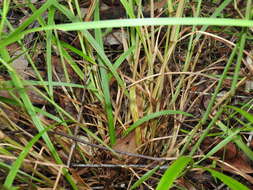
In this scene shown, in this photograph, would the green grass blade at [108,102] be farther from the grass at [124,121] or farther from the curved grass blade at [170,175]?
the curved grass blade at [170,175]

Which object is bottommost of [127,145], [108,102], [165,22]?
[127,145]

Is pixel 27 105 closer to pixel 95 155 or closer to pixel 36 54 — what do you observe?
pixel 95 155

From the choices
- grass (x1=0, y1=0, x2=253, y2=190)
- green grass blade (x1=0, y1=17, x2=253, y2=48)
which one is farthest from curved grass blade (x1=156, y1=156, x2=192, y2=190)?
green grass blade (x1=0, y1=17, x2=253, y2=48)

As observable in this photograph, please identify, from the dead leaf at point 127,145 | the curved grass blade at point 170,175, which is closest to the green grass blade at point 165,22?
the curved grass blade at point 170,175

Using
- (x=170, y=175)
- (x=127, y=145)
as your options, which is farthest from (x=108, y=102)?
(x=170, y=175)

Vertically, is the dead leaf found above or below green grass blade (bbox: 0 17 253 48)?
below

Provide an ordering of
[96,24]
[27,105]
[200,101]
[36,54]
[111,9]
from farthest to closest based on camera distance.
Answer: [111,9] → [36,54] → [200,101] → [27,105] → [96,24]

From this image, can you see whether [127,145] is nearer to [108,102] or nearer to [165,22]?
[108,102]

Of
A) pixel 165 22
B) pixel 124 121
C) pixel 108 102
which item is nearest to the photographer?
pixel 165 22

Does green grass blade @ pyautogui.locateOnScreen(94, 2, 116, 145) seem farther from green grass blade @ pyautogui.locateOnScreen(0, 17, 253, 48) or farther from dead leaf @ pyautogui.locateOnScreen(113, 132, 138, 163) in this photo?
green grass blade @ pyautogui.locateOnScreen(0, 17, 253, 48)

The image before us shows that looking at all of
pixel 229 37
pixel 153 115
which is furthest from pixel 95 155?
pixel 229 37

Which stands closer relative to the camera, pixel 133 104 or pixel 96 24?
pixel 96 24
